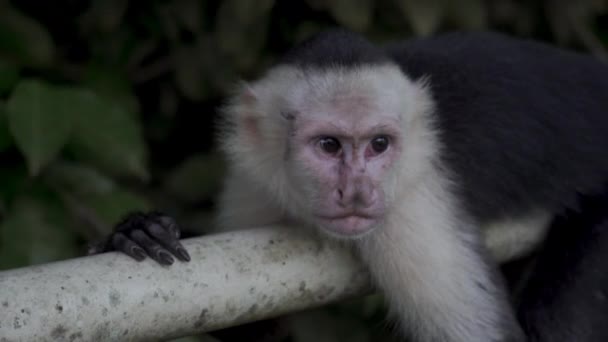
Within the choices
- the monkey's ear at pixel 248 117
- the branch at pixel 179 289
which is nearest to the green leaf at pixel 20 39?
the monkey's ear at pixel 248 117

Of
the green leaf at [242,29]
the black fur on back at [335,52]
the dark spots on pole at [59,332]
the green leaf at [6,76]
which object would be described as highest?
the green leaf at [242,29]

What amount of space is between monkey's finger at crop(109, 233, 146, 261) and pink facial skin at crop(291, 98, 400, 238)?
0.47 metres

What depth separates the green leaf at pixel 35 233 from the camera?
255 cm

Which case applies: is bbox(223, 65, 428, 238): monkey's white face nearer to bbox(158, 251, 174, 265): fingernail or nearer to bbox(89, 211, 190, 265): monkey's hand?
bbox(89, 211, 190, 265): monkey's hand

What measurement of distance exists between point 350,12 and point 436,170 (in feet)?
2.83

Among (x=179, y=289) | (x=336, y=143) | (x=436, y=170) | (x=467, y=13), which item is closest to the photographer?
(x=179, y=289)

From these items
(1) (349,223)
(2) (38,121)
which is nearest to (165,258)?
(1) (349,223)

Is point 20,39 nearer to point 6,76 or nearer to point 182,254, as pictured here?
point 6,76

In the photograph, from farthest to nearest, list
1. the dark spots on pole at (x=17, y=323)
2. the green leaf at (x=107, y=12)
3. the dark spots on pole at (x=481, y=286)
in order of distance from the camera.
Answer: the green leaf at (x=107, y=12), the dark spots on pole at (x=481, y=286), the dark spots on pole at (x=17, y=323)

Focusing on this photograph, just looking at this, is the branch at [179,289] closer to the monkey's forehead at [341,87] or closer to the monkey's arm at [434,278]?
the monkey's arm at [434,278]

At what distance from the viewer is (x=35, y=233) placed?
264cm

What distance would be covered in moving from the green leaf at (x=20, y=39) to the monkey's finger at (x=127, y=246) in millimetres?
1006

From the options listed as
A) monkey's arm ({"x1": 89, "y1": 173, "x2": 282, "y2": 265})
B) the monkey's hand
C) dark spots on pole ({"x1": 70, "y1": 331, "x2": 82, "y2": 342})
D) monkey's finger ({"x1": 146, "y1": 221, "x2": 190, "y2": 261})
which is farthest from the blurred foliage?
dark spots on pole ({"x1": 70, "y1": 331, "x2": 82, "y2": 342})

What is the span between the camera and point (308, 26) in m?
3.47
